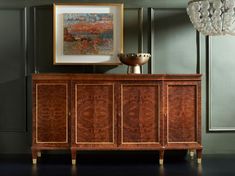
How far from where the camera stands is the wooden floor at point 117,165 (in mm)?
4043

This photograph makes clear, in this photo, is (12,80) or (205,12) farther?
(12,80)

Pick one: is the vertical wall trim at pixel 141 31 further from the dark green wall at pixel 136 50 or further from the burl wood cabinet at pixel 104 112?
the burl wood cabinet at pixel 104 112

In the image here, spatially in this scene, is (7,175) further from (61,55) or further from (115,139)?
(61,55)

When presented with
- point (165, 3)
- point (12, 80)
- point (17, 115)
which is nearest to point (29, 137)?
point (17, 115)

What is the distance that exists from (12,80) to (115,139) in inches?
53.7

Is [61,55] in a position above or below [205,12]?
below

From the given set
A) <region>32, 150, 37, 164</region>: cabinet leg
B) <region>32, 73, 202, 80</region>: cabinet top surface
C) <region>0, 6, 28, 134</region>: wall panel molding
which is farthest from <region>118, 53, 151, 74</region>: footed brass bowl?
<region>32, 150, 37, 164</region>: cabinet leg

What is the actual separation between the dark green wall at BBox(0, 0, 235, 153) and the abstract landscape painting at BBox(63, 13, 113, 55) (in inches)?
7.0

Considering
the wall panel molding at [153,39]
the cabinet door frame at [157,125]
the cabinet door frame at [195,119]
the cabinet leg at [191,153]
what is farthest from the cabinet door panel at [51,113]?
the cabinet leg at [191,153]

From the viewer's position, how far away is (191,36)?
5.06 m

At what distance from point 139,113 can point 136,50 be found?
0.85m

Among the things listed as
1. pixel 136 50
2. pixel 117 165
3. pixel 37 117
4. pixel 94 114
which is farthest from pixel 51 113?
pixel 136 50

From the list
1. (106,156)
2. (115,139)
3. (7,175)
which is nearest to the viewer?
(7,175)

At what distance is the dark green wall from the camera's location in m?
5.02
